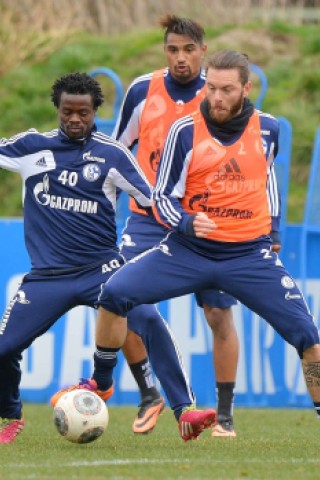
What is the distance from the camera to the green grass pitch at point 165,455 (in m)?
6.86

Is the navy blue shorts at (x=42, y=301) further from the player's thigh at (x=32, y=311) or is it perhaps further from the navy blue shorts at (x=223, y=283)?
the navy blue shorts at (x=223, y=283)

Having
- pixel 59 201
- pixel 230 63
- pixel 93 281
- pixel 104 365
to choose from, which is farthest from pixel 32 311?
pixel 230 63

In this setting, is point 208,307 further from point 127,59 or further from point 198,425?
point 127,59

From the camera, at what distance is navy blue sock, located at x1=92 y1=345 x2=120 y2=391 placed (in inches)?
326

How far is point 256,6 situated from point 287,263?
8.30 metres

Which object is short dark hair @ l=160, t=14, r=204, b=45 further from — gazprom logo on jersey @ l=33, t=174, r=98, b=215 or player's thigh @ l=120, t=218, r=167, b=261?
gazprom logo on jersey @ l=33, t=174, r=98, b=215

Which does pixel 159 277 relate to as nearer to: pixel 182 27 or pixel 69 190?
pixel 69 190

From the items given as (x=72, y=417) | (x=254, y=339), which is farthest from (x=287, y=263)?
(x=72, y=417)

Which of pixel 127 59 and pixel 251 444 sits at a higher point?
pixel 127 59

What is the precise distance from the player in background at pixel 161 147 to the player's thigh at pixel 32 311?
779mm

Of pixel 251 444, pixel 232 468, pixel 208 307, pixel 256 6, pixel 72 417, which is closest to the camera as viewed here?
pixel 232 468

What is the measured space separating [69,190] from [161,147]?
3.80 feet

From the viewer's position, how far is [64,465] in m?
7.16

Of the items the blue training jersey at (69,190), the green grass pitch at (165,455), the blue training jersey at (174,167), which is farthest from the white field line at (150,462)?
the blue training jersey at (69,190)
